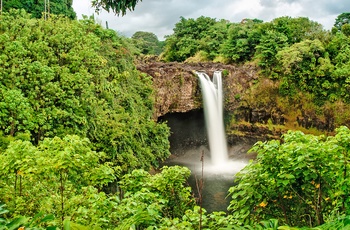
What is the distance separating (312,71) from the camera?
748 inches

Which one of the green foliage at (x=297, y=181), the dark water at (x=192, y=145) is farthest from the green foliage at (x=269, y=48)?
the green foliage at (x=297, y=181)

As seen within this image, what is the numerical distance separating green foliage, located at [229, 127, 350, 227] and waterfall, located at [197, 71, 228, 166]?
1561cm

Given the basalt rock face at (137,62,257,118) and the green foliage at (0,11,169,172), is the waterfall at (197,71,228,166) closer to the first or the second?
the basalt rock face at (137,62,257,118)

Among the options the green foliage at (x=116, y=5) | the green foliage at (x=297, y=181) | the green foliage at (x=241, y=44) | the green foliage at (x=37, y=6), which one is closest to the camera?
the green foliage at (x=297, y=181)

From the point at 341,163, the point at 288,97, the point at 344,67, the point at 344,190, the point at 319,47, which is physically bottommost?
the point at 344,190

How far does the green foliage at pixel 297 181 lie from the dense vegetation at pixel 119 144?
14mm

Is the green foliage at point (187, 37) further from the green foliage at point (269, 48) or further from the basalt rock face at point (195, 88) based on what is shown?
the green foliage at point (269, 48)

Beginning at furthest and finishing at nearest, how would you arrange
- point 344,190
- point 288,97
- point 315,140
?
point 288,97 < point 315,140 < point 344,190

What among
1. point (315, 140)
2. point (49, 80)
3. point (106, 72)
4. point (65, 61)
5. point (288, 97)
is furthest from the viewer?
point (288, 97)

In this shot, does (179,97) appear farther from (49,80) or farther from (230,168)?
(49,80)

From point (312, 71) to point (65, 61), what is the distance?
14.6m

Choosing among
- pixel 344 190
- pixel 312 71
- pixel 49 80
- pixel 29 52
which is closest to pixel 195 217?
pixel 344 190

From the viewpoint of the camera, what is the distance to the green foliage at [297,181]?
3570 millimetres

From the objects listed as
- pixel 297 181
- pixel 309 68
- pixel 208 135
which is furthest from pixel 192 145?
pixel 297 181
